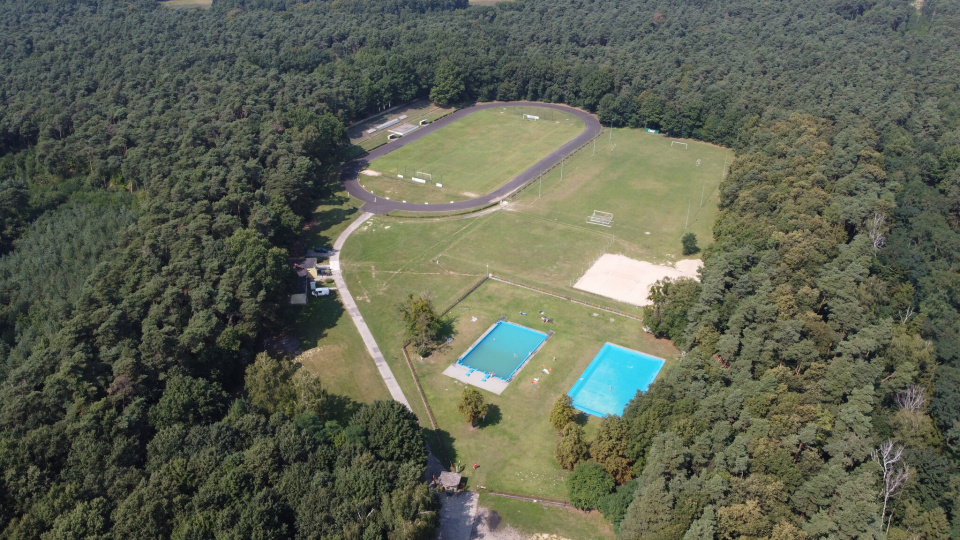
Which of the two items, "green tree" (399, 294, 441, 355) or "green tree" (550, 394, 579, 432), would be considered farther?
"green tree" (399, 294, 441, 355)

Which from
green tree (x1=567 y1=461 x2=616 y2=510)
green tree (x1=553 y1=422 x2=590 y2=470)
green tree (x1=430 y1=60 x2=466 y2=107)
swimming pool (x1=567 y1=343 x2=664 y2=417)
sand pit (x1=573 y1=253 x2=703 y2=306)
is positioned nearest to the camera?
green tree (x1=567 y1=461 x2=616 y2=510)

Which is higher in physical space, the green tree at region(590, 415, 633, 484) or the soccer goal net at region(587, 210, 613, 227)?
the green tree at region(590, 415, 633, 484)

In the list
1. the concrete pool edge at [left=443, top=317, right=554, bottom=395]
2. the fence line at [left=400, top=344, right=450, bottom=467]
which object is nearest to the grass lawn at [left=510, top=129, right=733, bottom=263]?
the concrete pool edge at [left=443, top=317, right=554, bottom=395]

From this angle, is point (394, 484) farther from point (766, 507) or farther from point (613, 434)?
point (766, 507)

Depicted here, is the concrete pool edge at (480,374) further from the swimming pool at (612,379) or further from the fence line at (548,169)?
the fence line at (548,169)

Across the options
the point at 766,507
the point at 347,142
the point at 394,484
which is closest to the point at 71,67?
the point at 347,142

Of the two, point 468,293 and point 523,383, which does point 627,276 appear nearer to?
point 468,293

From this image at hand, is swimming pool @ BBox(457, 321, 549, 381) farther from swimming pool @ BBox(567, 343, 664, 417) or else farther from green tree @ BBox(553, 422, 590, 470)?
green tree @ BBox(553, 422, 590, 470)
